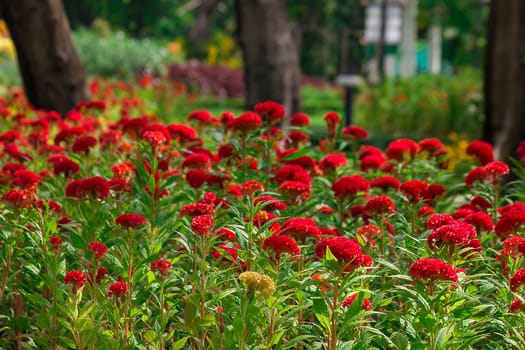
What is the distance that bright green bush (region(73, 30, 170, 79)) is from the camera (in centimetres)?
2452

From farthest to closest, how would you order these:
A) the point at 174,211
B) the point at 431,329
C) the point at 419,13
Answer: the point at 419,13
the point at 174,211
the point at 431,329

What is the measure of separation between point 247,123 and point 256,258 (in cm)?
114

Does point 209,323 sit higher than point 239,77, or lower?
higher

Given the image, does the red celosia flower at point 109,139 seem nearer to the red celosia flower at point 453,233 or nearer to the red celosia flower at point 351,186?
the red celosia flower at point 351,186

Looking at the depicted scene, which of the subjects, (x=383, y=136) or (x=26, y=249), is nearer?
(x=26, y=249)

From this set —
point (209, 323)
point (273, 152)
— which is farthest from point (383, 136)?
point (209, 323)

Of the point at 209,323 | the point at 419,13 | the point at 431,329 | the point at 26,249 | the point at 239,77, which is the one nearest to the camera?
the point at 431,329

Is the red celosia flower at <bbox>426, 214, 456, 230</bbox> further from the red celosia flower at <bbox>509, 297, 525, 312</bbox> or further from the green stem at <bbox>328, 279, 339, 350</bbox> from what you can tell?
the green stem at <bbox>328, 279, 339, 350</bbox>

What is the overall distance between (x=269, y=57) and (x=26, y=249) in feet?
20.6

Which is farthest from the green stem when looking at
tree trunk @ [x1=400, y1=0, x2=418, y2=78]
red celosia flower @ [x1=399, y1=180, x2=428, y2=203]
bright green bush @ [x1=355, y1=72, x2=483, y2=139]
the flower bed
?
tree trunk @ [x1=400, y1=0, x2=418, y2=78]

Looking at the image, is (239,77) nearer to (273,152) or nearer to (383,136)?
(383,136)

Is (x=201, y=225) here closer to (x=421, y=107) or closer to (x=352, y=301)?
(x=352, y=301)

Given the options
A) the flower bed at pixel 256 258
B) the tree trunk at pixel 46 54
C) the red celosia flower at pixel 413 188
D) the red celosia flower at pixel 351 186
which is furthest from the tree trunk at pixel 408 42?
the red celosia flower at pixel 413 188

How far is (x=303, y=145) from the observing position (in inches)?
204
